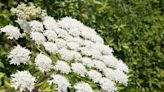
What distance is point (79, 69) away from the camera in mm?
3137

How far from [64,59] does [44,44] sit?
6.8 inches

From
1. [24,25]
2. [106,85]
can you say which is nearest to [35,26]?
[24,25]

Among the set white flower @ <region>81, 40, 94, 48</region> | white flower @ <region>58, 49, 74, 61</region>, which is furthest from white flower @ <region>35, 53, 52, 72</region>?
white flower @ <region>81, 40, 94, 48</region>

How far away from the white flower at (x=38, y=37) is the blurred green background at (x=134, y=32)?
1.66 m

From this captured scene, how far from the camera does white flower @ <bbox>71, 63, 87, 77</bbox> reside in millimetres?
3131

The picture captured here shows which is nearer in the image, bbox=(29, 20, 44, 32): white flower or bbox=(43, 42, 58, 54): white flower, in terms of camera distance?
bbox=(43, 42, 58, 54): white flower

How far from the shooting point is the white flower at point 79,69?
3131 millimetres

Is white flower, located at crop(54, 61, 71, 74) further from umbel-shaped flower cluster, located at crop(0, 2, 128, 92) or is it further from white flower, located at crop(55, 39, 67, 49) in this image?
white flower, located at crop(55, 39, 67, 49)

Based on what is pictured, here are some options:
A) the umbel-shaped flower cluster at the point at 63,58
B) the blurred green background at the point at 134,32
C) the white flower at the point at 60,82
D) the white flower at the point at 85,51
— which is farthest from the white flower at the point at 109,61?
the blurred green background at the point at 134,32

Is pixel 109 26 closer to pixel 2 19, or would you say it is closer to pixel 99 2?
pixel 99 2

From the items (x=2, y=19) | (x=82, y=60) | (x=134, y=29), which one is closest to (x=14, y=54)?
(x=82, y=60)

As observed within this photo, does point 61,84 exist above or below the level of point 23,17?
below

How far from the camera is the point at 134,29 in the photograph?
5703 millimetres

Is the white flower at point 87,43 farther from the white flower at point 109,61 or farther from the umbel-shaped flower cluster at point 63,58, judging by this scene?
the white flower at point 109,61
